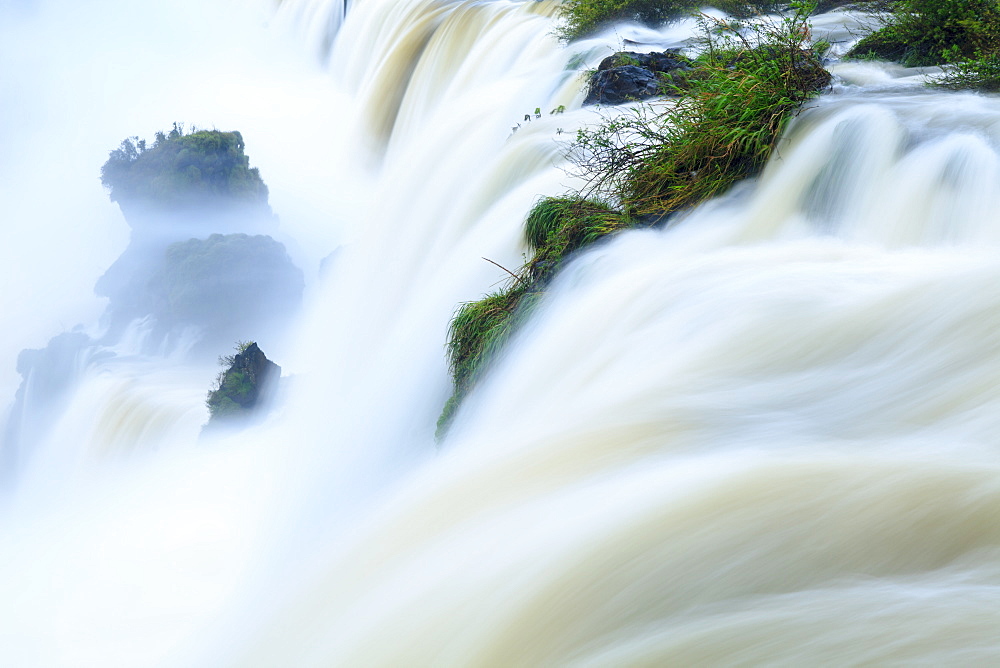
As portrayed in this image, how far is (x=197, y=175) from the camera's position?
16906 mm

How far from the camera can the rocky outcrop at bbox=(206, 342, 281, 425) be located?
8656 mm

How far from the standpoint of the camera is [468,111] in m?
9.80

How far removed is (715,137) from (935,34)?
2838 mm

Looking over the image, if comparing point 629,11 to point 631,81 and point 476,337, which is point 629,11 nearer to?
point 631,81

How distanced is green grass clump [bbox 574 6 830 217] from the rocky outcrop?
4.80 metres

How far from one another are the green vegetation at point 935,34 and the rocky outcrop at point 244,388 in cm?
660

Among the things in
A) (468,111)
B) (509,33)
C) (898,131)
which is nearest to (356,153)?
(509,33)

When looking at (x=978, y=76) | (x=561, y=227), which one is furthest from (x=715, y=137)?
(x=978, y=76)

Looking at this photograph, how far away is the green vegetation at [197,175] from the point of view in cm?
1689

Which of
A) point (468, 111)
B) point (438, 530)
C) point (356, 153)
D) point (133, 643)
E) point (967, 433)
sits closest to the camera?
point (967, 433)

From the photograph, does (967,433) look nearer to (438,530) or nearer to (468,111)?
(438,530)

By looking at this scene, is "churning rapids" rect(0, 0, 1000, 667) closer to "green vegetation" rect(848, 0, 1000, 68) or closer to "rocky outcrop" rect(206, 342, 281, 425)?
"rocky outcrop" rect(206, 342, 281, 425)

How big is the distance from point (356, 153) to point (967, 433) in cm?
1498

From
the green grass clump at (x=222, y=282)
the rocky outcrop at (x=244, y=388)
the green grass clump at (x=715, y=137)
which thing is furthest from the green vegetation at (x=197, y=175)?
the green grass clump at (x=715, y=137)
